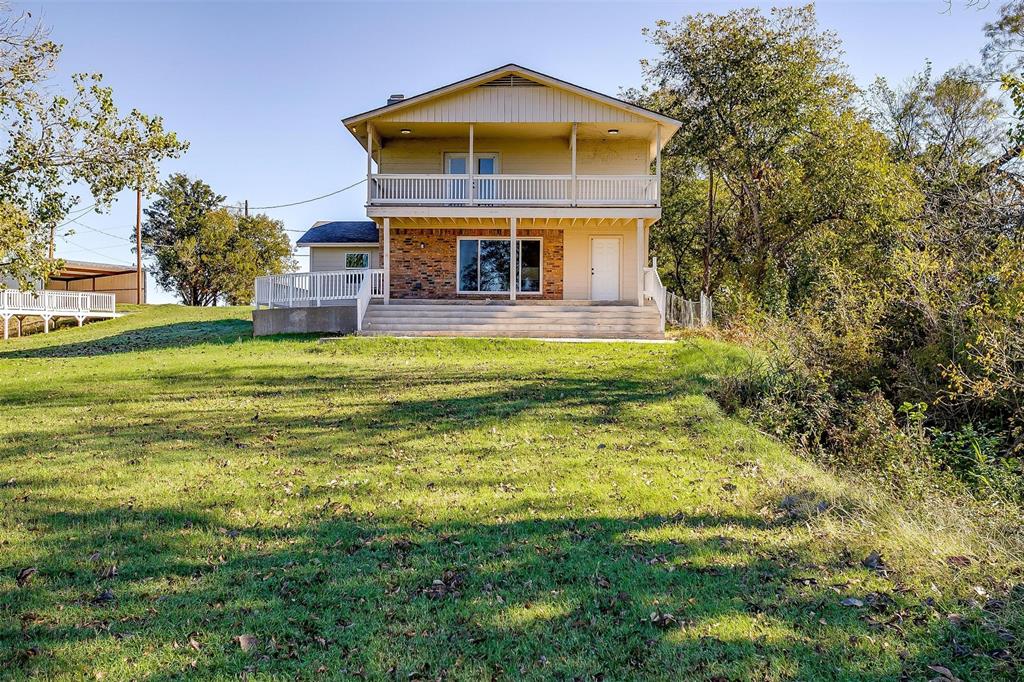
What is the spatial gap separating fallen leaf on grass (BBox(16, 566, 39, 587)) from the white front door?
60.3ft

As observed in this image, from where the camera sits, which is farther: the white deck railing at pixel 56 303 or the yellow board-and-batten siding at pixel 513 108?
the white deck railing at pixel 56 303

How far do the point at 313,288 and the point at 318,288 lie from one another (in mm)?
159

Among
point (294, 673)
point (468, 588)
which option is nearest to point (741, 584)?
point (468, 588)

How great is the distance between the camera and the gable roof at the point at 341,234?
25.9m

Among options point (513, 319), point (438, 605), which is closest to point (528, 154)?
point (513, 319)

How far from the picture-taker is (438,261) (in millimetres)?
21875

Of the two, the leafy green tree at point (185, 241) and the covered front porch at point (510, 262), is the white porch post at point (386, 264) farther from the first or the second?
the leafy green tree at point (185, 241)

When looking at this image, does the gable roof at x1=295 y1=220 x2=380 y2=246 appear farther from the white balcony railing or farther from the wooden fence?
the wooden fence

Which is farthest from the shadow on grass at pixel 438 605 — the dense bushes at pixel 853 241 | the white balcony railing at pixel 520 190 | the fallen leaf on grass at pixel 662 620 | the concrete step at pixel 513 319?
the white balcony railing at pixel 520 190

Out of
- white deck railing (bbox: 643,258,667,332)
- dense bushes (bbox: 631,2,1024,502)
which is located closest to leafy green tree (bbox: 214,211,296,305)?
dense bushes (bbox: 631,2,1024,502)

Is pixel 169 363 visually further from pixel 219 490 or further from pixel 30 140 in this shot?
pixel 219 490

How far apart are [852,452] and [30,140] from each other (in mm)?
15700

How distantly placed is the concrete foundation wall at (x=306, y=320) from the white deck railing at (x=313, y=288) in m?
0.32

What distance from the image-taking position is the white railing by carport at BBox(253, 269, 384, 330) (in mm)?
18906
